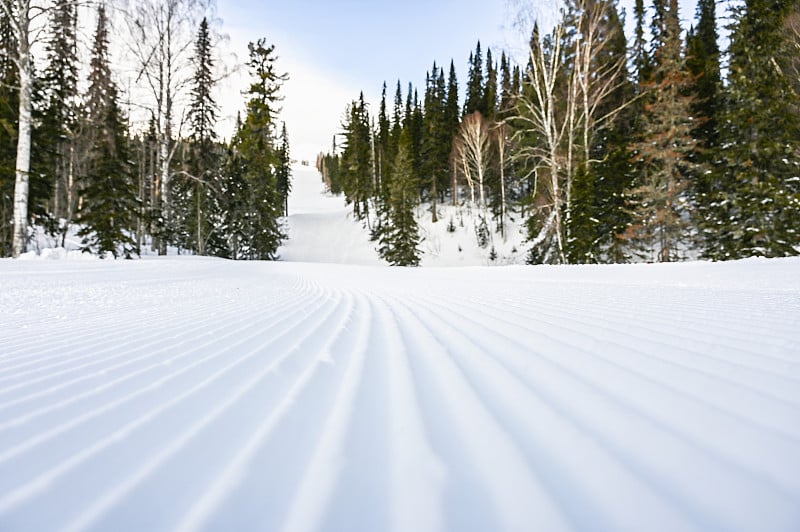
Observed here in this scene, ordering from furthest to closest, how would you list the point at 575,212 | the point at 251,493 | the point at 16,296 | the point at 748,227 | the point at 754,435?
the point at 575,212 → the point at 748,227 → the point at 16,296 → the point at 754,435 → the point at 251,493

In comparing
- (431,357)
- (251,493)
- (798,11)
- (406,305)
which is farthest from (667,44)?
(251,493)

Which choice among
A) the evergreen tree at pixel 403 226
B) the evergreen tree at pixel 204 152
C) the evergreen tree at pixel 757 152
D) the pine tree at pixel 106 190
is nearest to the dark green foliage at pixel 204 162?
the evergreen tree at pixel 204 152

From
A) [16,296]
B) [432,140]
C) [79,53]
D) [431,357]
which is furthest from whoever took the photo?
[432,140]

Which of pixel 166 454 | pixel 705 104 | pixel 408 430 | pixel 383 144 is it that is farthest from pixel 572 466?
pixel 383 144

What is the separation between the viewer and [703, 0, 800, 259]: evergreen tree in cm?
968

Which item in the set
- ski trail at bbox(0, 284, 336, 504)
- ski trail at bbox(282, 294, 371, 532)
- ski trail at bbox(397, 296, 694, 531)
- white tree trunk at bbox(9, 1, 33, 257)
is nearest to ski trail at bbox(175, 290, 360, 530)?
ski trail at bbox(282, 294, 371, 532)

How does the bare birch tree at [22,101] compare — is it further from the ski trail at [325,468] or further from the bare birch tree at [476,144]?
the bare birch tree at [476,144]

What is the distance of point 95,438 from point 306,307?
2.22 metres

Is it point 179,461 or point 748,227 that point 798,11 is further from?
point 179,461

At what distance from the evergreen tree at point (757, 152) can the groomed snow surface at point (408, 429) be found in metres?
11.1

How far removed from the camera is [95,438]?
2.47 feet

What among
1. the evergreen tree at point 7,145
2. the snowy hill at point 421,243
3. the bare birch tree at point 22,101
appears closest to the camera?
the bare birch tree at point 22,101

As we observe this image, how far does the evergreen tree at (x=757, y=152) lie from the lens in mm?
9680

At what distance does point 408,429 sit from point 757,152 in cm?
1437
